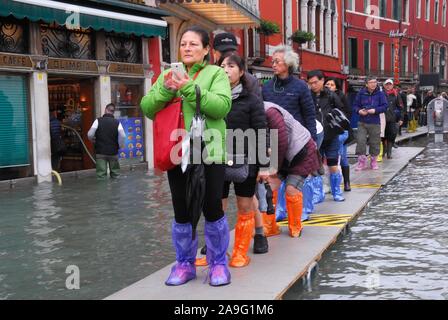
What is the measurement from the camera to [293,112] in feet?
21.0

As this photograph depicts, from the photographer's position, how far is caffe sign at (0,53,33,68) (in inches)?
465

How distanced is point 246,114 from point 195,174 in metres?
1.00

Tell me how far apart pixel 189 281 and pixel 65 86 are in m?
10.5

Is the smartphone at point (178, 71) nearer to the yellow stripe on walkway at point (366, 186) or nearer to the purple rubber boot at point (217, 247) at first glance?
the purple rubber boot at point (217, 247)

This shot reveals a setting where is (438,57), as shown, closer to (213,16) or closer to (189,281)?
(213,16)

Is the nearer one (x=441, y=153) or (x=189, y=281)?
(x=189, y=281)

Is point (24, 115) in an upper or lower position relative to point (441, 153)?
upper

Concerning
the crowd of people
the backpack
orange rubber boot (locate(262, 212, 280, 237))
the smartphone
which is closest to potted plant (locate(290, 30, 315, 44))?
the backpack

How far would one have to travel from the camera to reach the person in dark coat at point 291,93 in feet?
20.7

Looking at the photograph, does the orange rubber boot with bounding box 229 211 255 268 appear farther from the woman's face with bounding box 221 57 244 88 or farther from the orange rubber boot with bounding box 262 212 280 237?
the orange rubber boot with bounding box 262 212 280 237

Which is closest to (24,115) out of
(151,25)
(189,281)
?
(151,25)

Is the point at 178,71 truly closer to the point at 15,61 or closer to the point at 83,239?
the point at 83,239

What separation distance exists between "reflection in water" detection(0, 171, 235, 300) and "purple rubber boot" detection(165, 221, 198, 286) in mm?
484

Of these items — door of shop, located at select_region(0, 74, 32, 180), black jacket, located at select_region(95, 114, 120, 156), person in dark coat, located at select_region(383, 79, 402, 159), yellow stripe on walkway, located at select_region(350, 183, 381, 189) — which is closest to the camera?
yellow stripe on walkway, located at select_region(350, 183, 381, 189)
